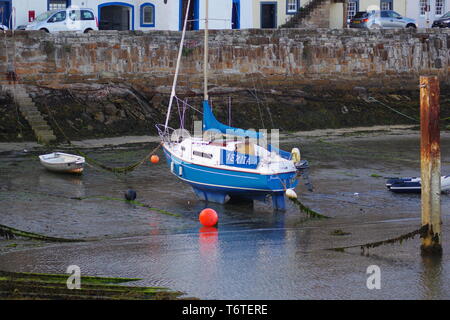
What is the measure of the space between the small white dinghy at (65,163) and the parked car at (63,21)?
402 inches

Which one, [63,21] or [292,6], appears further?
[292,6]

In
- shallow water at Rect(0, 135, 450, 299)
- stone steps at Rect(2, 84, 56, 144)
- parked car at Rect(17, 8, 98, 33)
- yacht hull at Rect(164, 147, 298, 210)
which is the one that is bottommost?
shallow water at Rect(0, 135, 450, 299)

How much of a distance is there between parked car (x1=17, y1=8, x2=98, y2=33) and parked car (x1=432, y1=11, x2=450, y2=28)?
1646 cm

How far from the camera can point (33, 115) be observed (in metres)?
31.9

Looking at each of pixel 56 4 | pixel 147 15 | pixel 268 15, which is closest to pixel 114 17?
pixel 147 15

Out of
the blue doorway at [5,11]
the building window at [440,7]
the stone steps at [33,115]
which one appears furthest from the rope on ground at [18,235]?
the building window at [440,7]

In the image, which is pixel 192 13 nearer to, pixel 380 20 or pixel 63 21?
pixel 63 21

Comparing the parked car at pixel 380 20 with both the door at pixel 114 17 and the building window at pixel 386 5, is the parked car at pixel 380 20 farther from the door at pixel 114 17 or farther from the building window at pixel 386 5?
the door at pixel 114 17

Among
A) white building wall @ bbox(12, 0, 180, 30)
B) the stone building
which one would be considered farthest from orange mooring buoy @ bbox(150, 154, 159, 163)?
white building wall @ bbox(12, 0, 180, 30)

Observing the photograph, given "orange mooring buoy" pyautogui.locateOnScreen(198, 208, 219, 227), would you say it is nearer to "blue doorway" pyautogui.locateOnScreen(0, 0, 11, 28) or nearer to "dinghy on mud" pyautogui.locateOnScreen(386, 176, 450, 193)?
"dinghy on mud" pyautogui.locateOnScreen(386, 176, 450, 193)

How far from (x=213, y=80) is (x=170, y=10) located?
5137 mm

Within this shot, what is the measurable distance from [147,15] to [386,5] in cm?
1242

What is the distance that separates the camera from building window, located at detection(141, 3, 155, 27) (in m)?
41.1
